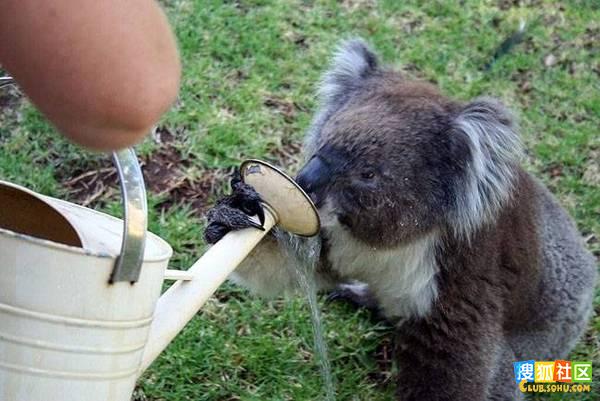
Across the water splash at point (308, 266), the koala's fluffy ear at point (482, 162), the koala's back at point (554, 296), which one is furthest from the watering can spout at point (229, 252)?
the koala's back at point (554, 296)

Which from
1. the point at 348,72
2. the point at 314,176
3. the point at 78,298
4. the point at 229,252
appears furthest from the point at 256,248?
the point at 78,298

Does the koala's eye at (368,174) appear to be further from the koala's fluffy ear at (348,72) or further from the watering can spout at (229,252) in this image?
the koala's fluffy ear at (348,72)

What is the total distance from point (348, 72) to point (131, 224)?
169 cm

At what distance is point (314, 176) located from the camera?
2.32 meters

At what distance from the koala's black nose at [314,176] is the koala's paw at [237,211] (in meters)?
0.20

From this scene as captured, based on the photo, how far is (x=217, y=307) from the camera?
297cm

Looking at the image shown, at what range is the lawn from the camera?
2.80m

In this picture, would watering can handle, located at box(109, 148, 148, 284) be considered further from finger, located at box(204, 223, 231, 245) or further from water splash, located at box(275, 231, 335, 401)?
water splash, located at box(275, 231, 335, 401)

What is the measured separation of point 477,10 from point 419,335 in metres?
2.88

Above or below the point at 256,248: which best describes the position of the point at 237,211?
above

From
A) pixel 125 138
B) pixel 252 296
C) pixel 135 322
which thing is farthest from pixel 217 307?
pixel 125 138

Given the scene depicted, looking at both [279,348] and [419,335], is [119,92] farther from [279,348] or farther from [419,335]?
[279,348]

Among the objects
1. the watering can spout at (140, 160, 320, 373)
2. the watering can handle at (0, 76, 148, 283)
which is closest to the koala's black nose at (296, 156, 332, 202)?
the watering can spout at (140, 160, 320, 373)

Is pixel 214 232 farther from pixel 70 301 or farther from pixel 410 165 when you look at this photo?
pixel 70 301
